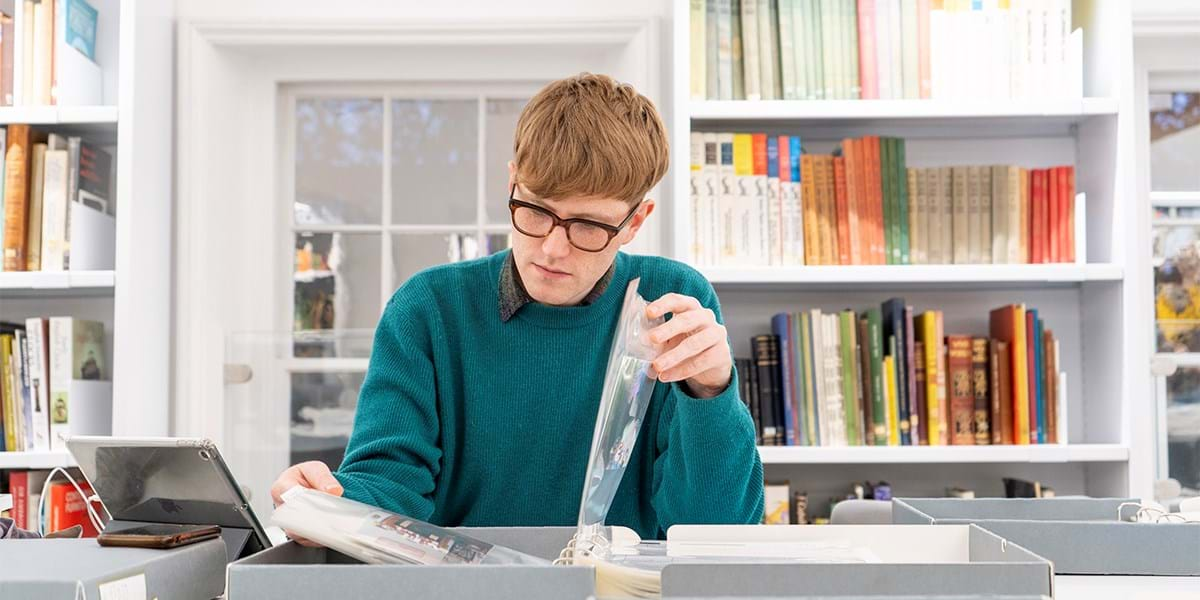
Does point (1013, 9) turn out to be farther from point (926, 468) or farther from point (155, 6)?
point (155, 6)

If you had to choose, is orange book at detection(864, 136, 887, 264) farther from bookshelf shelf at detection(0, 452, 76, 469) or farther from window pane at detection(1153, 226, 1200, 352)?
bookshelf shelf at detection(0, 452, 76, 469)

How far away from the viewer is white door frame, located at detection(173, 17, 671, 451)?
2.48 m

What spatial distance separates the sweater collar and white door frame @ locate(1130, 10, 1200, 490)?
175cm

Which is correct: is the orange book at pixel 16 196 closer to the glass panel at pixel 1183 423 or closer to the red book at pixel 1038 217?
the red book at pixel 1038 217

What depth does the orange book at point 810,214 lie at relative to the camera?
2344 mm

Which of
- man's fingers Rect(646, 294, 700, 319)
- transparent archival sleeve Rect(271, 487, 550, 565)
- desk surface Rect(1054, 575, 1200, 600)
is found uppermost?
man's fingers Rect(646, 294, 700, 319)

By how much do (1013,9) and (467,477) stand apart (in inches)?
67.9

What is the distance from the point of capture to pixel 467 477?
4.51 ft

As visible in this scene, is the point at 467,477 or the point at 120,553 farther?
the point at 467,477

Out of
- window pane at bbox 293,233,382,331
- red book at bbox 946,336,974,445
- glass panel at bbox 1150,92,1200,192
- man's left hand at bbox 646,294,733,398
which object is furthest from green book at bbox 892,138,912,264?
man's left hand at bbox 646,294,733,398

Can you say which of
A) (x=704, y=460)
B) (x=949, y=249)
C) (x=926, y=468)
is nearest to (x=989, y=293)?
(x=949, y=249)

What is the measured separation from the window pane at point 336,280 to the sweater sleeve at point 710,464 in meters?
1.53

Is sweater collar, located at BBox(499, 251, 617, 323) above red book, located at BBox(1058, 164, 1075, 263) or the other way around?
the other way around

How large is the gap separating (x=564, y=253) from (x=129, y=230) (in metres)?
1.45
